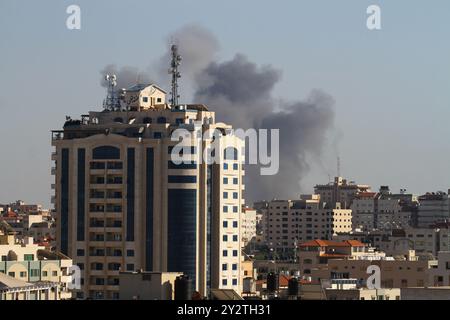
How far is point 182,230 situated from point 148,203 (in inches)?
81.4

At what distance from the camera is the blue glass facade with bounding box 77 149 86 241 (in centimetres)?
8419

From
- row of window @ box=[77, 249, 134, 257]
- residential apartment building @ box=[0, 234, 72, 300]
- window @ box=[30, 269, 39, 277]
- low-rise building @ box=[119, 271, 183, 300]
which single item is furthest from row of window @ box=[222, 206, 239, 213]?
low-rise building @ box=[119, 271, 183, 300]

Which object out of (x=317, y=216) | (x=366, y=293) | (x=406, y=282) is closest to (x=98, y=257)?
(x=406, y=282)

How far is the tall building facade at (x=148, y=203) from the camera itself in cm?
8319

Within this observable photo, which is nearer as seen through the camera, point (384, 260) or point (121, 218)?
point (121, 218)

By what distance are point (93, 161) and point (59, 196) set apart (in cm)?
224

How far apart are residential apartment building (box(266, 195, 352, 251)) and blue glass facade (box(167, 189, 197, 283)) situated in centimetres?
10283

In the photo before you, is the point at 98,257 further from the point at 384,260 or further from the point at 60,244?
the point at 384,260

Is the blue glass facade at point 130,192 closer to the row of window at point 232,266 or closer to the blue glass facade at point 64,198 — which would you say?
the blue glass facade at point 64,198

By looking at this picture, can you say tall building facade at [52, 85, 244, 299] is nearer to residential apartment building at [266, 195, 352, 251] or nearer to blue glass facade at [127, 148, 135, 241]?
blue glass facade at [127, 148, 135, 241]

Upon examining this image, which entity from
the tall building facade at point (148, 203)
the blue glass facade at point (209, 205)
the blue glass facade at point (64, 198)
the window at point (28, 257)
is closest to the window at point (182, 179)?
the tall building facade at point (148, 203)
